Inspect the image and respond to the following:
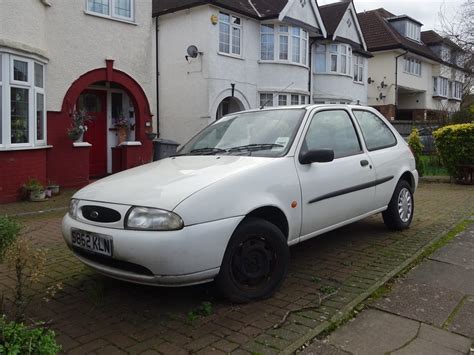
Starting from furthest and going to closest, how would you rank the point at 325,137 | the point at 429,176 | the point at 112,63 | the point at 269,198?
the point at 429,176
the point at 112,63
the point at 325,137
the point at 269,198

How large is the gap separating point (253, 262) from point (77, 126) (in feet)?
29.3

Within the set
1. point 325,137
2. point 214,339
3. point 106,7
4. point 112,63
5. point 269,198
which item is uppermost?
point 106,7

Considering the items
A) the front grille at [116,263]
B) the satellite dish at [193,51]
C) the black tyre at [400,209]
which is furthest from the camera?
the satellite dish at [193,51]

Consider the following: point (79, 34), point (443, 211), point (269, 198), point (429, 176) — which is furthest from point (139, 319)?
point (429, 176)

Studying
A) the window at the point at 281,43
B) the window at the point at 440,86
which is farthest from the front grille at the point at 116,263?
the window at the point at 440,86

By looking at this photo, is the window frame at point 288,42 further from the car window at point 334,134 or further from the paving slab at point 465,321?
the paving slab at point 465,321

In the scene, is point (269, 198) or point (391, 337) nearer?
point (391, 337)

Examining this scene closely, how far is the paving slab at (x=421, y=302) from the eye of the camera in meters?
3.69

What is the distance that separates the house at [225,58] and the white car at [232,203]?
1266cm

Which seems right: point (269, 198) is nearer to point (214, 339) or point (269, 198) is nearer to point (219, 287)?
point (219, 287)

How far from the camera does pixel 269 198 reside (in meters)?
3.97

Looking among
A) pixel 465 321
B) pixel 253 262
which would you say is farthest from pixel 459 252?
pixel 253 262

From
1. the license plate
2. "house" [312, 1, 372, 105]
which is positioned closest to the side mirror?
the license plate

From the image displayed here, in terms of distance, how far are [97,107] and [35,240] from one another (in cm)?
794
